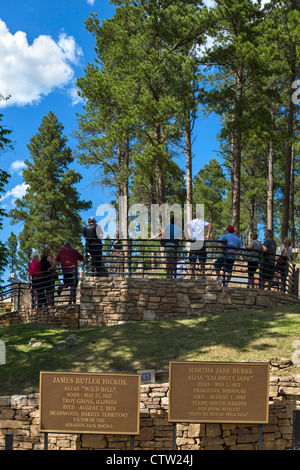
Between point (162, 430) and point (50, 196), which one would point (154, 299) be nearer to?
point (162, 430)

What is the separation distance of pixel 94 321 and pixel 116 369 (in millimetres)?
3627

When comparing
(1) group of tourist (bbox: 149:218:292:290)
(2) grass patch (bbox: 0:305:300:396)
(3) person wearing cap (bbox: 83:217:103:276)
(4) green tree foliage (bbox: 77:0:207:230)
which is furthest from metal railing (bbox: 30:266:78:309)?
(4) green tree foliage (bbox: 77:0:207:230)

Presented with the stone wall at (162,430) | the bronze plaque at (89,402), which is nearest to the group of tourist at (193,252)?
the stone wall at (162,430)

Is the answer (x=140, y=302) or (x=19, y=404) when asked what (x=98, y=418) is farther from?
(x=140, y=302)

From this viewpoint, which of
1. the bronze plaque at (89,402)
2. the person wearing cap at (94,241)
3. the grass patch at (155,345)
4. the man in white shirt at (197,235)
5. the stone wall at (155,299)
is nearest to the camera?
the bronze plaque at (89,402)

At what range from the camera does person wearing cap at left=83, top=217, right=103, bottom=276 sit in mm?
13953

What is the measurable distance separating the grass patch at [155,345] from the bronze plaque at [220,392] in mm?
1694

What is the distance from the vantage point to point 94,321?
13508 mm

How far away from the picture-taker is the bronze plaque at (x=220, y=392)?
7.54 metres

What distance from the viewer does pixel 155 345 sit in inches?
428

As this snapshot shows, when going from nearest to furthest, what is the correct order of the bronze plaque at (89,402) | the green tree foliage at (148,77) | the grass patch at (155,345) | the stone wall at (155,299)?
the bronze plaque at (89,402) < the grass patch at (155,345) < the stone wall at (155,299) < the green tree foliage at (148,77)

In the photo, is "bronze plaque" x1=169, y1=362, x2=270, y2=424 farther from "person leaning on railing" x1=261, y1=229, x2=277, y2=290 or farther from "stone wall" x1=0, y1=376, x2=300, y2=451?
"person leaning on railing" x1=261, y1=229, x2=277, y2=290

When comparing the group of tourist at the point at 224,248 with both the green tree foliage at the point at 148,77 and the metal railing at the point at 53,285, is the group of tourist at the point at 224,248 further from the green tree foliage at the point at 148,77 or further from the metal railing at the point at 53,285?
the green tree foliage at the point at 148,77

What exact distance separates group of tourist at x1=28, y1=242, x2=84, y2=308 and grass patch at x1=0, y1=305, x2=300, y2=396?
1.68 m
